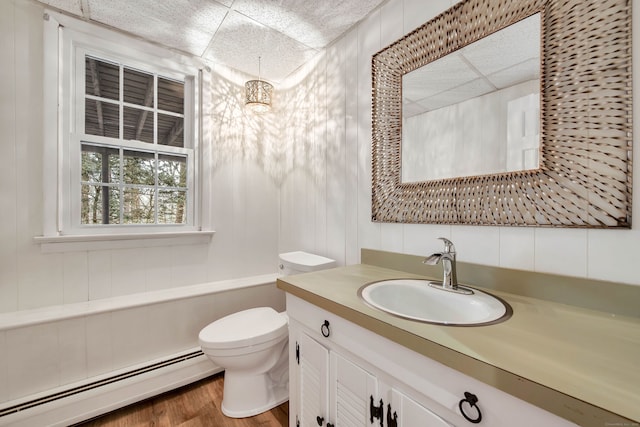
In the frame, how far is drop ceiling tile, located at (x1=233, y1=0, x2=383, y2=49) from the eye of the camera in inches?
58.2

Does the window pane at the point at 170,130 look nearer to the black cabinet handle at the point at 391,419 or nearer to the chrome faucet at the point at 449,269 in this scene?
the chrome faucet at the point at 449,269

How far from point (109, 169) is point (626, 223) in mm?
2548

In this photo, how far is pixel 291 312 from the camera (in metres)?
1.22

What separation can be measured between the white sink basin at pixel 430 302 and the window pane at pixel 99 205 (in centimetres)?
175

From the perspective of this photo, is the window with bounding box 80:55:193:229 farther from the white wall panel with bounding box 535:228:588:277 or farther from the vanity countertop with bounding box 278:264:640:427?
the white wall panel with bounding box 535:228:588:277

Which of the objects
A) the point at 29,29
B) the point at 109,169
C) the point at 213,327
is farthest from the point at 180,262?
the point at 29,29

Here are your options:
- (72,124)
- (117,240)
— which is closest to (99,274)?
(117,240)

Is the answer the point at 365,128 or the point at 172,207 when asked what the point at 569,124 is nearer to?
→ the point at 365,128

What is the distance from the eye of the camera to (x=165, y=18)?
1.62 meters

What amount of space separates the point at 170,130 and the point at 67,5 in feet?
2.68

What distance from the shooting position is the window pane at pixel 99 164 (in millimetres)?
1694

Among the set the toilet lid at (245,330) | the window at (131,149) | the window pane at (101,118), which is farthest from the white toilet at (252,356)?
the window pane at (101,118)

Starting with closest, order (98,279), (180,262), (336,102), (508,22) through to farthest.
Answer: (508,22) → (98,279) → (336,102) → (180,262)

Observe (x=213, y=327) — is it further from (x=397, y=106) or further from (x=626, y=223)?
(x=626, y=223)
